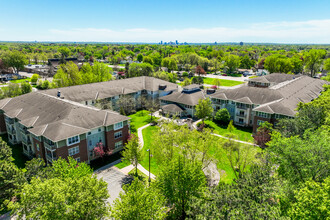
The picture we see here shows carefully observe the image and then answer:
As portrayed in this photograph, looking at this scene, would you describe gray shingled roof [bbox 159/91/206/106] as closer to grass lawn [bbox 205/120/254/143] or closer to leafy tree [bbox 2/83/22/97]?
grass lawn [bbox 205/120/254/143]

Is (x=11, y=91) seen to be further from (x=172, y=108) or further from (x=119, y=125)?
(x=172, y=108)

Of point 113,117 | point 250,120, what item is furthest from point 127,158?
point 250,120

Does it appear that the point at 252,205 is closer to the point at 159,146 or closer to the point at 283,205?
the point at 283,205

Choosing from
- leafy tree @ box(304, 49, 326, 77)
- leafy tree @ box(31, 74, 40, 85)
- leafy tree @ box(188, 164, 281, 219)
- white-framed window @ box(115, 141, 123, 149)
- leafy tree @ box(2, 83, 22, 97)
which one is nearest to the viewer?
leafy tree @ box(188, 164, 281, 219)

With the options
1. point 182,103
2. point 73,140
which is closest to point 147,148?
point 73,140

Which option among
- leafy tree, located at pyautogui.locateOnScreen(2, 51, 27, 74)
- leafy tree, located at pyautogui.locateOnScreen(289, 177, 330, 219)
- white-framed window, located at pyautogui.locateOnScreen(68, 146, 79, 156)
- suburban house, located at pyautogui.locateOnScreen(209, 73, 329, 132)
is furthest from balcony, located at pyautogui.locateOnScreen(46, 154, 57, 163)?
leafy tree, located at pyautogui.locateOnScreen(2, 51, 27, 74)

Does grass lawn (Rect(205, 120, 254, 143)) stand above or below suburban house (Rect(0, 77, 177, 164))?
below
